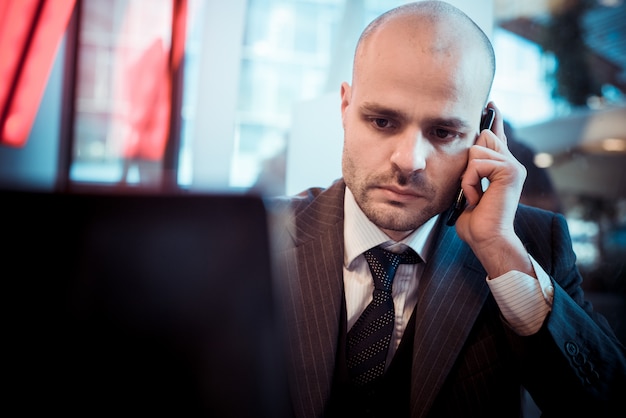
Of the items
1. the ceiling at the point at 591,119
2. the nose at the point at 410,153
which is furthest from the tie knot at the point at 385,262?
the ceiling at the point at 591,119

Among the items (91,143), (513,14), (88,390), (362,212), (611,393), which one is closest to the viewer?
(88,390)

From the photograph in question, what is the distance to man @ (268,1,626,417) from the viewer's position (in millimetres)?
909

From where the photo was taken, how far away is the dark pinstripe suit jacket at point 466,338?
2.94ft

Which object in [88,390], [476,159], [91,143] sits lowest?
[88,390]

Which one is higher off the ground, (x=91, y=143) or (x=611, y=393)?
(x=91, y=143)

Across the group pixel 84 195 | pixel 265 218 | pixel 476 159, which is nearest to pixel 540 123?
pixel 476 159

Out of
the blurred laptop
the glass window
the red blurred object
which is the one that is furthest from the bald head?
the glass window

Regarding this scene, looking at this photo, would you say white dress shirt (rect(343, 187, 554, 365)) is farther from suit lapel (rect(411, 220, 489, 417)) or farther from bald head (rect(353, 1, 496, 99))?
bald head (rect(353, 1, 496, 99))

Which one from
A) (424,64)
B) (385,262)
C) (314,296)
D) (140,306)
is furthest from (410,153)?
(140,306)

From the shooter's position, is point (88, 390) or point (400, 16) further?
point (400, 16)

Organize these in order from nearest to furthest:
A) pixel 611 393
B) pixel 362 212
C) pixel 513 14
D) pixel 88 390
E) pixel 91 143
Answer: pixel 88 390, pixel 611 393, pixel 362 212, pixel 513 14, pixel 91 143

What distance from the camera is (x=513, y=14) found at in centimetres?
163

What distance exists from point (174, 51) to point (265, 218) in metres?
2.43

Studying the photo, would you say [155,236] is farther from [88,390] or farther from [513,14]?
[513,14]
